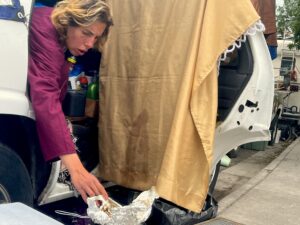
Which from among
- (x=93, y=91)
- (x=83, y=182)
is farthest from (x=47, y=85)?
(x=93, y=91)

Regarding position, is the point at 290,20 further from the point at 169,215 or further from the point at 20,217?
the point at 20,217

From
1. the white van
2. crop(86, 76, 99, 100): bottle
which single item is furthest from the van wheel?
crop(86, 76, 99, 100): bottle

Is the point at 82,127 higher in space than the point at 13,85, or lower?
lower

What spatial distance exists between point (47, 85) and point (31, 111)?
0.18 metres

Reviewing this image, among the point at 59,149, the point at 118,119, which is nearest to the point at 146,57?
the point at 118,119

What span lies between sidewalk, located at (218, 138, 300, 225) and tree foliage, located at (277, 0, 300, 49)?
4.58m

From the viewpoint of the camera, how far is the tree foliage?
10070 mm

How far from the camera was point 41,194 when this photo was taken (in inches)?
109

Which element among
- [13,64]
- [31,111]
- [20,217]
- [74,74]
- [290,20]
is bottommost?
[20,217]

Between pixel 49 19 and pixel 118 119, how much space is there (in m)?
1.09

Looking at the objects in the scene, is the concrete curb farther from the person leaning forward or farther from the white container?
the white container

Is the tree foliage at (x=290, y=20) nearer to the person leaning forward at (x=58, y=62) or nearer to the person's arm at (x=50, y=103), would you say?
the person leaning forward at (x=58, y=62)

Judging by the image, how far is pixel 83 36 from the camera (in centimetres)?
245

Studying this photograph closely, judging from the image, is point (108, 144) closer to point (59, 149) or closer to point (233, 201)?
point (59, 149)
